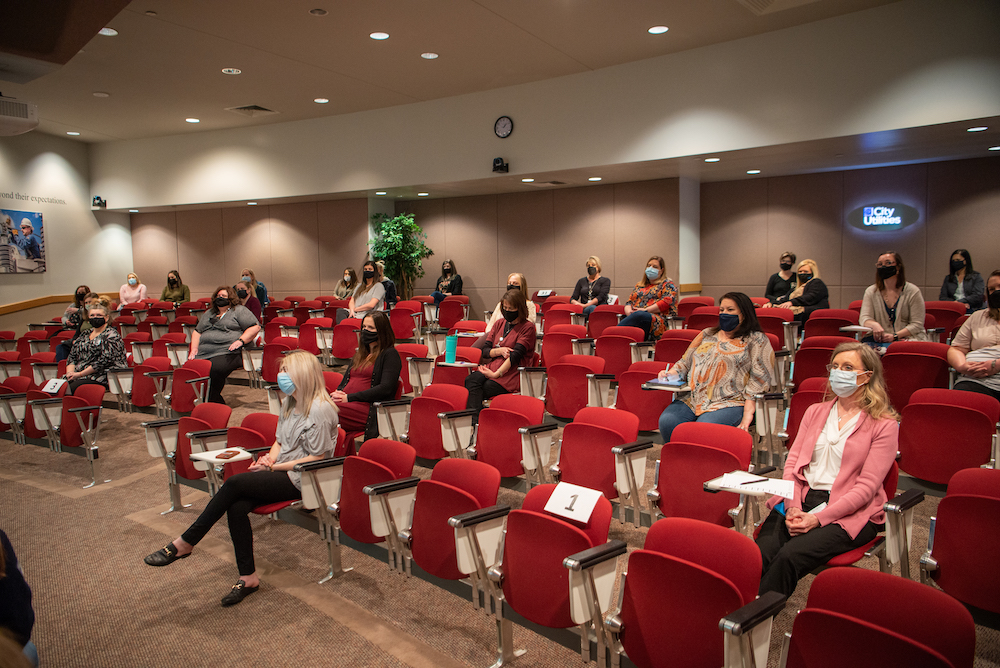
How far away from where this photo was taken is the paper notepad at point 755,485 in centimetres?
254

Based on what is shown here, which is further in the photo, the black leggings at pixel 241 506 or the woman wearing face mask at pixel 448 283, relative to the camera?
the woman wearing face mask at pixel 448 283

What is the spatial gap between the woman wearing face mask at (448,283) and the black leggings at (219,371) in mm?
4877

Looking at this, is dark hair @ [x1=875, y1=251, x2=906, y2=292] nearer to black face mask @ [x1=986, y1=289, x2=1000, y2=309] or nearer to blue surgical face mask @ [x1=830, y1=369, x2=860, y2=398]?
black face mask @ [x1=986, y1=289, x2=1000, y2=309]

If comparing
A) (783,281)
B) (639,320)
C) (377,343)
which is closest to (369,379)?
(377,343)

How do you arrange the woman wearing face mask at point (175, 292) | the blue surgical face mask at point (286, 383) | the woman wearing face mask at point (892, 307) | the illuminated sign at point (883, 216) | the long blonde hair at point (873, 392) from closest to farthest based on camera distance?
the long blonde hair at point (873, 392) < the blue surgical face mask at point (286, 383) < the woman wearing face mask at point (892, 307) < the illuminated sign at point (883, 216) < the woman wearing face mask at point (175, 292)

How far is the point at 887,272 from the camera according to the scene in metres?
5.40

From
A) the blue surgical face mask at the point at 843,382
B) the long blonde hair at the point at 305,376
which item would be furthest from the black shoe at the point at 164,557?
the blue surgical face mask at the point at 843,382

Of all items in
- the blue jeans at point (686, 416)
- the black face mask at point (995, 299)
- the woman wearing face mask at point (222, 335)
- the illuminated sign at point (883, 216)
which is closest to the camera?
the blue jeans at point (686, 416)

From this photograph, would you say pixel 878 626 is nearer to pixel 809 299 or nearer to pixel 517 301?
pixel 517 301

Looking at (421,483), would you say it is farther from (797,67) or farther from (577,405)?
(797,67)

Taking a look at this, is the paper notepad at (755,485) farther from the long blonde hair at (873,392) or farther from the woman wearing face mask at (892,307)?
the woman wearing face mask at (892,307)

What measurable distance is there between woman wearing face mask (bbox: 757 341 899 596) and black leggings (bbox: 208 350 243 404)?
18.1 feet

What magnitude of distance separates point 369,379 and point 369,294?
4155 millimetres

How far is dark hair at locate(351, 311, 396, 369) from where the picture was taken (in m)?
4.80
